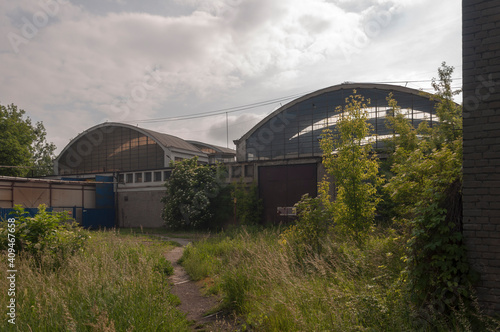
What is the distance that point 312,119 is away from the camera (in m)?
26.9

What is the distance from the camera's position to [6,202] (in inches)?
865

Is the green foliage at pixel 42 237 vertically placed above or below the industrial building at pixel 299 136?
below

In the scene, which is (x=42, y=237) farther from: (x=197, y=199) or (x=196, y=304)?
(x=197, y=199)

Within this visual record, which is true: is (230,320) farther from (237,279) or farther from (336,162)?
(336,162)

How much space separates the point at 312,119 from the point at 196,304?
21573 mm

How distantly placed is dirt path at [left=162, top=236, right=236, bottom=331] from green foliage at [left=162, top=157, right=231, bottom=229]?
1210 centimetres

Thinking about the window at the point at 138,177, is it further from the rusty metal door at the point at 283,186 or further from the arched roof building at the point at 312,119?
the rusty metal door at the point at 283,186

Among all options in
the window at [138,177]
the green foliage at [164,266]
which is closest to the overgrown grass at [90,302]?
the green foliage at [164,266]

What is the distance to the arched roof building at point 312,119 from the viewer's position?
933 inches

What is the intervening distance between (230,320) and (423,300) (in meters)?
3.22

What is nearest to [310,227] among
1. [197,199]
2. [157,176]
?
[197,199]

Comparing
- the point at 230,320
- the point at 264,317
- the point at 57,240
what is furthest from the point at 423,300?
the point at 57,240

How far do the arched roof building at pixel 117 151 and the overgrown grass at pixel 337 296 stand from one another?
25.6m

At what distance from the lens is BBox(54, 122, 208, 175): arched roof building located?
32875mm
